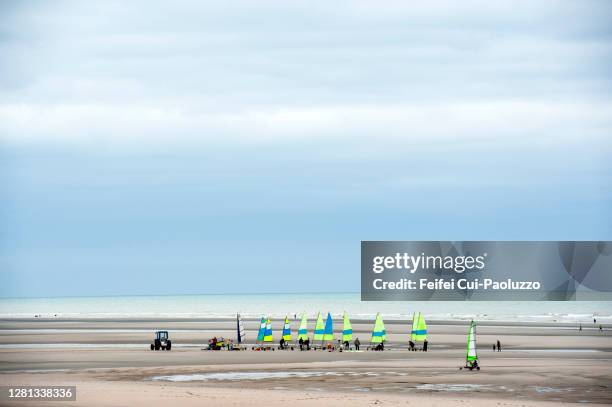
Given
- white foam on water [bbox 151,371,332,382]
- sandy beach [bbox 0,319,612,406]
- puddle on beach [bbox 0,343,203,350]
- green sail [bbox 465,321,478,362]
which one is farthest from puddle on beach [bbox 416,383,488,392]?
puddle on beach [bbox 0,343,203,350]

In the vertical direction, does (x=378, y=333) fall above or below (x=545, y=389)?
above

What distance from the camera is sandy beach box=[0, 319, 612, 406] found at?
2176 inches

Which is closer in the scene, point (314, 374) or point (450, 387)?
point (450, 387)

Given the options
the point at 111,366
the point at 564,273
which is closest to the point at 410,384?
the point at 564,273

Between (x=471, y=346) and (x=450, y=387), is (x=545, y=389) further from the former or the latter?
(x=471, y=346)

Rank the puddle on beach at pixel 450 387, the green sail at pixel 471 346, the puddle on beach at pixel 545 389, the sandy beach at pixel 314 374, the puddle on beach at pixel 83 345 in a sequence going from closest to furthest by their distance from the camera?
the sandy beach at pixel 314 374
the puddle on beach at pixel 545 389
the puddle on beach at pixel 450 387
the green sail at pixel 471 346
the puddle on beach at pixel 83 345

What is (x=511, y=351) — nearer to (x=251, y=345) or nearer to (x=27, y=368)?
(x=251, y=345)

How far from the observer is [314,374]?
227 feet

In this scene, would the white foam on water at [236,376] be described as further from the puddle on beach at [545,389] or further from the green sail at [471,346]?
the puddle on beach at [545,389]

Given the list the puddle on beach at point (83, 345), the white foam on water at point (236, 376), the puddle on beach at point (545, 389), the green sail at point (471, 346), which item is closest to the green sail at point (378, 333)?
the puddle on beach at point (83, 345)

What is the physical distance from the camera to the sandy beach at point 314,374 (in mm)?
55281

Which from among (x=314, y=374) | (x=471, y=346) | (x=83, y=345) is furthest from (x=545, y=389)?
(x=83, y=345)

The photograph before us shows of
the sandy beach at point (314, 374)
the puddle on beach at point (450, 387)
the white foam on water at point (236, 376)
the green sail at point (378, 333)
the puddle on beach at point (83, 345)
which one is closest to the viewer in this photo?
the sandy beach at point (314, 374)

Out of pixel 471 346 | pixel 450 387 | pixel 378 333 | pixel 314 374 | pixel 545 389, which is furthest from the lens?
pixel 378 333
